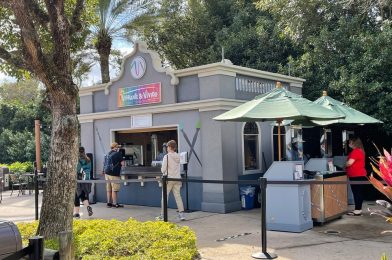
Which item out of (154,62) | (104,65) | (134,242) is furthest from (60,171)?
(104,65)

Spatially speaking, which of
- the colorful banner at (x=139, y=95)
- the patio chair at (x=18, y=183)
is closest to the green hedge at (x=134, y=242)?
the colorful banner at (x=139, y=95)

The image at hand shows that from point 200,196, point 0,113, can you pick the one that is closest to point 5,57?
point 200,196

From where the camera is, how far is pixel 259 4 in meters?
15.5

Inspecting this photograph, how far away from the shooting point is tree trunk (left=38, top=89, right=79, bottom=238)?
6.14 m

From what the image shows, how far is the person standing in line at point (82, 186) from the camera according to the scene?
10547 millimetres

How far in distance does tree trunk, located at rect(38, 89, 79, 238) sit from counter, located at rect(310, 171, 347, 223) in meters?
4.81

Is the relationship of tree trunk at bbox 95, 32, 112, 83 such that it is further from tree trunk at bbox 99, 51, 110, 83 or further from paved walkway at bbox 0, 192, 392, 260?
paved walkway at bbox 0, 192, 392, 260

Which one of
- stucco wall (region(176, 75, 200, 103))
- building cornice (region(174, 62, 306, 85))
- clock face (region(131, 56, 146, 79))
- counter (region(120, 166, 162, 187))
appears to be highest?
clock face (region(131, 56, 146, 79))

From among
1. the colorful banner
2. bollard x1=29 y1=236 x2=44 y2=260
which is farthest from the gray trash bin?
the colorful banner

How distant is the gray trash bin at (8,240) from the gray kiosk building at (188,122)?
7243 mm

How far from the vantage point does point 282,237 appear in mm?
7680

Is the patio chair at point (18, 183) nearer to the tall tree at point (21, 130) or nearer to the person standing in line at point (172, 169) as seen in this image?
the tall tree at point (21, 130)

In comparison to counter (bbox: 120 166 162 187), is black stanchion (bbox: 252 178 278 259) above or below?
below

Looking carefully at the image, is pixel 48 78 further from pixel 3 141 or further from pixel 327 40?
pixel 3 141
